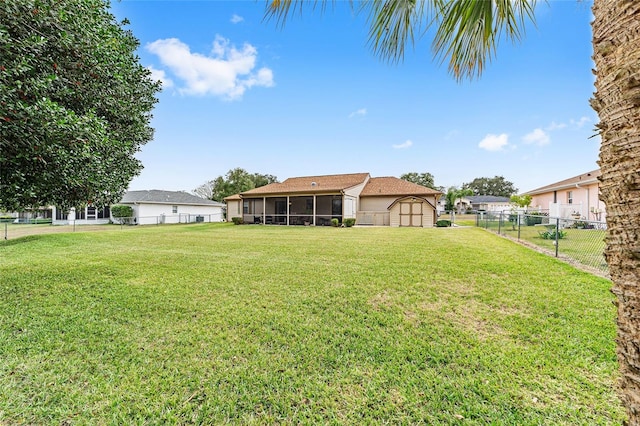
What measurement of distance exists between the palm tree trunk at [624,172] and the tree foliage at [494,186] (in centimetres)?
7366

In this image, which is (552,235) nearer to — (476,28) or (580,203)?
(476,28)

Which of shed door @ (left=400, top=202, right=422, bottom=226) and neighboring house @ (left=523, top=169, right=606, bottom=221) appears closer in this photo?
neighboring house @ (left=523, top=169, right=606, bottom=221)

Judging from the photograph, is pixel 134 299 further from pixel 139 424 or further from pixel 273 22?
pixel 273 22

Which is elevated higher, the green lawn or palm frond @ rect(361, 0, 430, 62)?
palm frond @ rect(361, 0, 430, 62)

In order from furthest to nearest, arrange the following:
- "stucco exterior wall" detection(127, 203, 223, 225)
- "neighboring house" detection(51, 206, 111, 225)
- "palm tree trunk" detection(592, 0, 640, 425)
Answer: "stucco exterior wall" detection(127, 203, 223, 225)
"neighboring house" detection(51, 206, 111, 225)
"palm tree trunk" detection(592, 0, 640, 425)

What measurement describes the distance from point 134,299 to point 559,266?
8983 millimetres

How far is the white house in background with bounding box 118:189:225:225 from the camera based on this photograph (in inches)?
1030

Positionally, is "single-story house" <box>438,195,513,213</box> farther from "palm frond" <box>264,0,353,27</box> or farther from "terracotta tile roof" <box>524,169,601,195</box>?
"palm frond" <box>264,0,353,27</box>

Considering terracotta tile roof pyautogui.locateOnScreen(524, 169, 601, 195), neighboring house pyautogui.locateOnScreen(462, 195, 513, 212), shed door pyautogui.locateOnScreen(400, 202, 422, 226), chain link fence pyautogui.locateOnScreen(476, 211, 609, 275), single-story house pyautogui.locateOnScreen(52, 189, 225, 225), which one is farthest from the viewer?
neighboring house pyautogui.locateOnScreen(462, 195, 513, 212)

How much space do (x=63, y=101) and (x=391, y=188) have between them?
70.0ft

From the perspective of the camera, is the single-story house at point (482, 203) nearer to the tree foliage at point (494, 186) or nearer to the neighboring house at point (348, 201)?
the tree foliage at point (494, 186)

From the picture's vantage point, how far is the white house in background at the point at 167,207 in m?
26.2

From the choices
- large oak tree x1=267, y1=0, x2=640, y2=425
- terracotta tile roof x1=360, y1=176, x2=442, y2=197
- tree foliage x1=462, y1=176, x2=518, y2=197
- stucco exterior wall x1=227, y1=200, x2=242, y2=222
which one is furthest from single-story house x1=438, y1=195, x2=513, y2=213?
large oak tree x1=267, y1=0, x2=640, y2=425

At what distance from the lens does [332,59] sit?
8.20 metres
